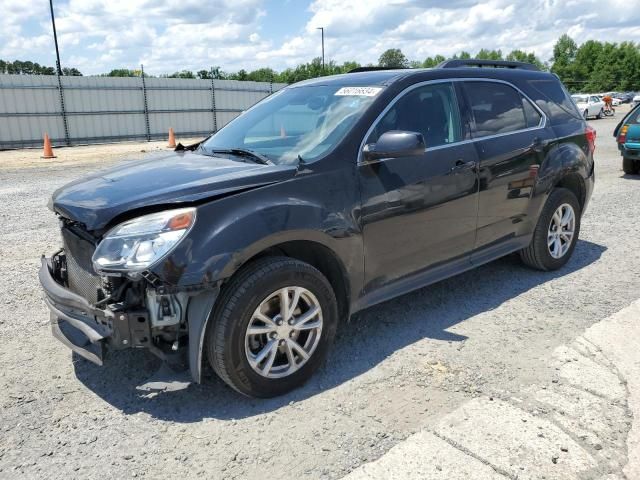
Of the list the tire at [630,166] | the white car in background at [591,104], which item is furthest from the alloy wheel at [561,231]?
the white car in background at [591,104]

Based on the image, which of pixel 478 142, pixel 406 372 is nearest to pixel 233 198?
pixel 406 372

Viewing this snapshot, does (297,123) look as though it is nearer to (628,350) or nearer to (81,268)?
(81,268)

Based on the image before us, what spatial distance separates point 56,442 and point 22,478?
0.28 m

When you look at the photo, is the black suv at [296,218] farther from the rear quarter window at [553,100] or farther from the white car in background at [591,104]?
the white car in background at [591,104]

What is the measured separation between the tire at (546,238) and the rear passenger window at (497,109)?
0.76m

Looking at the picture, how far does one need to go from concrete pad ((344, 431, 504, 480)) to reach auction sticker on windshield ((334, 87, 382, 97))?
2.32 m

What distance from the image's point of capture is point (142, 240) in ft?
9.44

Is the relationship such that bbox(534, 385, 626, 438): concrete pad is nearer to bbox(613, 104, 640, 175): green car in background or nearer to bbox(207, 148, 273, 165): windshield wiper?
bbox(207, 148, 273, 165): windshield wiper

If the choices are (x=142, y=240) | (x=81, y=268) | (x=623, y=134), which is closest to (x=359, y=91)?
(x=142, y=240)

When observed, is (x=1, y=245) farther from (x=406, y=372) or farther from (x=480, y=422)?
(x=480, y=422)

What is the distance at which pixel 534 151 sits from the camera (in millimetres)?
4930

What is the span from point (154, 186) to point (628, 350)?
3.27m

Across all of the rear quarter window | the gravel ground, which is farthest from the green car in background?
the gravel ground

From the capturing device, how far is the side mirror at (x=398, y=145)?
348 cm
